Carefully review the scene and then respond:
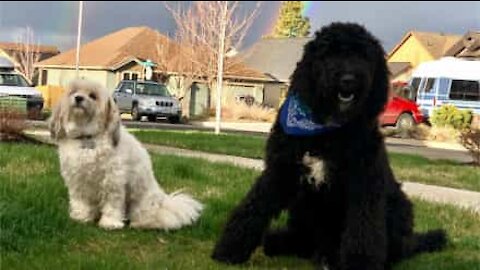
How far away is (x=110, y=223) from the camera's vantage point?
20.4ft

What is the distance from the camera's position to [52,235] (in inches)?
219

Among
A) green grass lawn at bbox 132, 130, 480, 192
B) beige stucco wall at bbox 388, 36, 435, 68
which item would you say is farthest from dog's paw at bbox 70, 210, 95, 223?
beige stucco wall at bbox 388, 36, 435, 68

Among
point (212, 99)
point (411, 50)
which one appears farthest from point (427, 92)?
point (411, 50)

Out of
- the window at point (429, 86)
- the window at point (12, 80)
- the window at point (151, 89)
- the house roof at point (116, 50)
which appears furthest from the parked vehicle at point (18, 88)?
the window at point (429, 86)

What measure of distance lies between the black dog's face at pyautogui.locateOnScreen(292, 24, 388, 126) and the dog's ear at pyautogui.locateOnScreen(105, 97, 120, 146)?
Answer: 190 centimetres

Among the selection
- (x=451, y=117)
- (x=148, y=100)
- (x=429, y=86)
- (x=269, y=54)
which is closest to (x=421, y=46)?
(x=269, y=54)

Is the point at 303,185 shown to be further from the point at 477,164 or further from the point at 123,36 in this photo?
the point at 123,36

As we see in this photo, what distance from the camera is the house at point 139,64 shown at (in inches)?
1250

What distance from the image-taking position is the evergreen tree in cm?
6106

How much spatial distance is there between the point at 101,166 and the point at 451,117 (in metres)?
26.3

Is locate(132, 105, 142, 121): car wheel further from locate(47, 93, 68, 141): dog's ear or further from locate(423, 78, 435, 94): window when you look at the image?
locate(47, 93, 68, 141): dog's ear

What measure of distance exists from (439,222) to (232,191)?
Answer: 221 cm

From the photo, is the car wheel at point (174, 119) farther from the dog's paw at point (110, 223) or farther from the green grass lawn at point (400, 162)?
the dog's paw at point (110, 223)

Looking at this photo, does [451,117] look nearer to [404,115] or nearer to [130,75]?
[404,115]
